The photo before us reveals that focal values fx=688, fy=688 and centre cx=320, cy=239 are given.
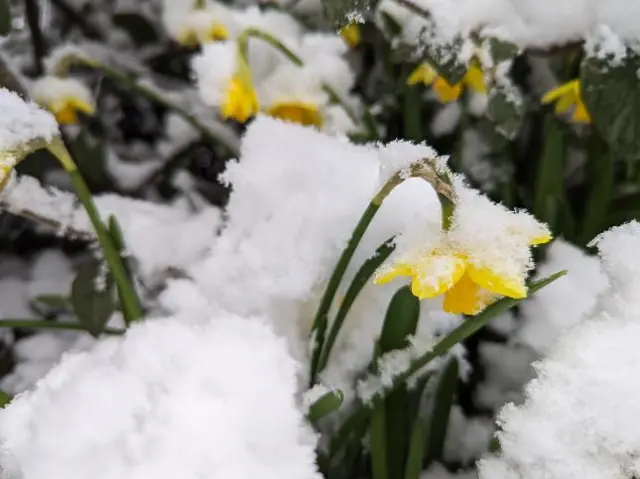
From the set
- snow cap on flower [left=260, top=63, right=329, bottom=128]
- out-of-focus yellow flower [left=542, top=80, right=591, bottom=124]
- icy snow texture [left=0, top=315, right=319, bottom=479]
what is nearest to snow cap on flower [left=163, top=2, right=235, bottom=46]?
snow cap on flower [left=260, top=63, right=329, bottom=128]

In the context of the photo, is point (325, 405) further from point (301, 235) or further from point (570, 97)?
point (570, 97)

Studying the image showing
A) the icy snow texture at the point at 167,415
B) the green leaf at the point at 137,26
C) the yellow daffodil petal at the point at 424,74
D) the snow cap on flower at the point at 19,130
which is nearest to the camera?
the icy snow texture at the point at 167,415

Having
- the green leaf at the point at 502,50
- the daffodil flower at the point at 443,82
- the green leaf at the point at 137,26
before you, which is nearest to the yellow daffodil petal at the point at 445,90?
the daffodil flower at the point at 443,82

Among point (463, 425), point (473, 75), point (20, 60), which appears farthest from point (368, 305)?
point (20, 60)

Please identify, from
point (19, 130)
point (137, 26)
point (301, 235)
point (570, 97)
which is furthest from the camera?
point (137, 26)

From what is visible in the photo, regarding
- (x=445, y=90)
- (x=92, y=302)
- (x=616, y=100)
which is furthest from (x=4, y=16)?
(x=616, y=100)

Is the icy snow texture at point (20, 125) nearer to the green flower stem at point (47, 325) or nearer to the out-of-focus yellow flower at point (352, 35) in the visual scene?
the green flower stem at point (47, 325)
